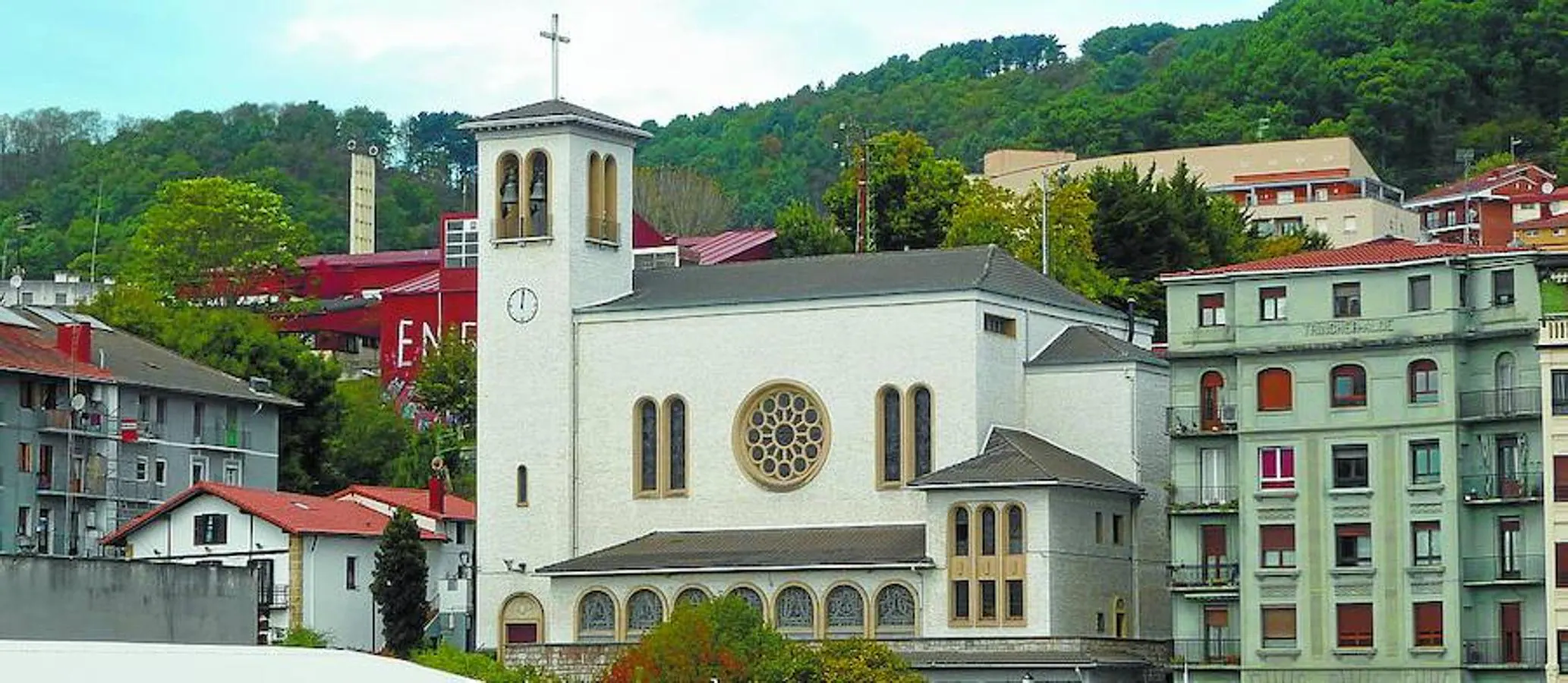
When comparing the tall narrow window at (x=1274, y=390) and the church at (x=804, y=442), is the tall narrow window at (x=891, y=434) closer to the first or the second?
the church at (x=804, y=442)

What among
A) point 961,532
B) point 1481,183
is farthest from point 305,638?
point 1481,183

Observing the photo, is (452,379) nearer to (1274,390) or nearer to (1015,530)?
(1015,530)

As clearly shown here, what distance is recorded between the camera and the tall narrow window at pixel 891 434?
281 feet

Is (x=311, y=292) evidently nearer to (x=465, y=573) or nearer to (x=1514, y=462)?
(x=465, y=573)

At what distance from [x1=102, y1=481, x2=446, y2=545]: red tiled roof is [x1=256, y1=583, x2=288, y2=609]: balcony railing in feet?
5.12

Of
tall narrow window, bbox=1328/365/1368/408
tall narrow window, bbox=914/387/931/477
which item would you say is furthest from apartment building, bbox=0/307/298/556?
tall narrow window, bbox=1328/365/1368/408

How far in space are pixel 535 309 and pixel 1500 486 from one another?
89.3ft

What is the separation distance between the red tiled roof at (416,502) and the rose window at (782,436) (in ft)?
47.0

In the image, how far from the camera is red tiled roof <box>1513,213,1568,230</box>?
135 metres

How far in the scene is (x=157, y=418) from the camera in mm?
103000

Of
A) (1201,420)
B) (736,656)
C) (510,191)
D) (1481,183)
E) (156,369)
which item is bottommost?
(736,656)

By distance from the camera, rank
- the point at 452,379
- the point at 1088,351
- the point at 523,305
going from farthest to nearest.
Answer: the point at 452,379 < the point at 523,305 < the point at 1088,351

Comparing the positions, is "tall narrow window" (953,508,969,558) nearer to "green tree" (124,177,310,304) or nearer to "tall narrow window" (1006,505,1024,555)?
"tall narrow window" (1006,505,1024,555)

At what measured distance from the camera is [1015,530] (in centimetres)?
8138
